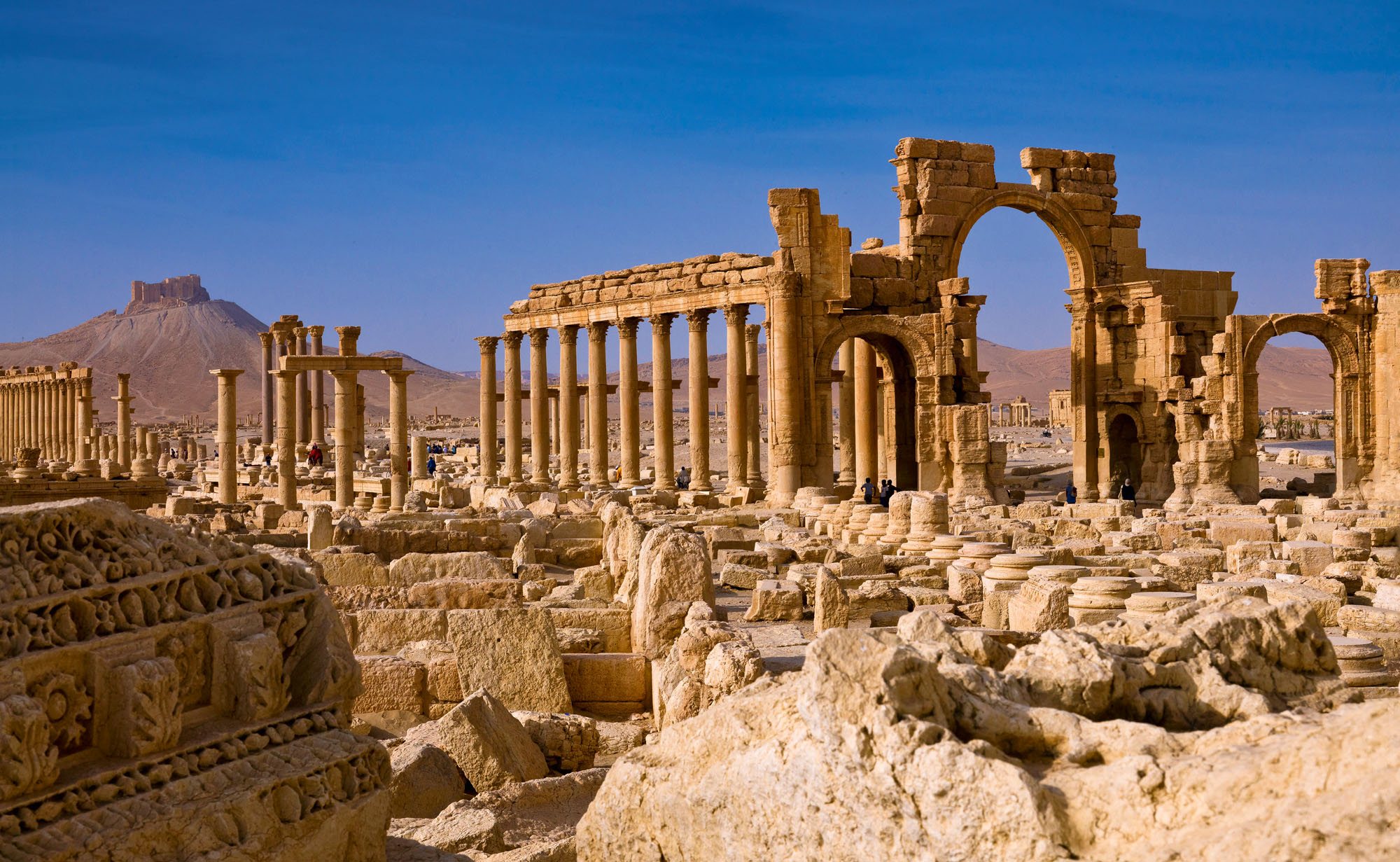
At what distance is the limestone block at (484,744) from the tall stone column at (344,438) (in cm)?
2044

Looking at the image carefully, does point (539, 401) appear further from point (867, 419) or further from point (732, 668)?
point (732, 668)

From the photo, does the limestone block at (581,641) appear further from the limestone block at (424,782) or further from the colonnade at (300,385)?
the colonnade at (300,385)

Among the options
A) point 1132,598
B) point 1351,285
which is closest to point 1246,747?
point 1132,598

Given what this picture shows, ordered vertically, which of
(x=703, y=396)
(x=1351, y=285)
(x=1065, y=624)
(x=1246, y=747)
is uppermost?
(x=1351, y=285)

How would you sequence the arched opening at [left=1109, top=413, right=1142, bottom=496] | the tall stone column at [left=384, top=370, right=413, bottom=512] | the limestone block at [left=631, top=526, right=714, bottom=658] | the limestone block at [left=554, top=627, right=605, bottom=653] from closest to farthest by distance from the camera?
the limestone block at [left=631, top=526, right=714, bottom=658] < the limestone block at [left=554, top=627, right=605, bottom=653] < the tall stone column at [left=384, top=370, right=413, bottom=512] < the arched opening at [left=1109, top=413, right=1142, bottom=496]

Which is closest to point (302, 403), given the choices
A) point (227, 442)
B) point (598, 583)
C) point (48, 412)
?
point (48, 412)

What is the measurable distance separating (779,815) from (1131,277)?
28.7 metres

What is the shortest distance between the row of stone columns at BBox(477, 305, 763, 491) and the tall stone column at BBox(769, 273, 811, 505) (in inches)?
71.1

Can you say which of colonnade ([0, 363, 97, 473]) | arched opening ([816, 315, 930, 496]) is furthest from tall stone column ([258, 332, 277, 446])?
arched opening ([816, 315, 930, 496])

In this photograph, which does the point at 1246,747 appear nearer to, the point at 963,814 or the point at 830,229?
the point at 963,814

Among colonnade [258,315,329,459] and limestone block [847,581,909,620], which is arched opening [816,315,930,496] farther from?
colonnade [258,315,329,459]

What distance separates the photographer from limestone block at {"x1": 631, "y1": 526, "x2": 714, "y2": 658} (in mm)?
10836

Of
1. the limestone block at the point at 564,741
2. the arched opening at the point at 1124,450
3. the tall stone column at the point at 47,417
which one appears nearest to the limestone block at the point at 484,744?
the limestone block at the point at 564,741

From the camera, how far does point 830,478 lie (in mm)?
28578
